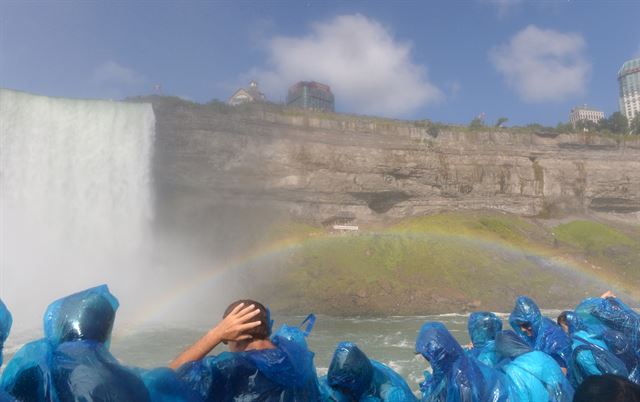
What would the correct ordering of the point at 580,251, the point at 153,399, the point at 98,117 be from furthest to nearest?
the point at 580,251 < the point at 98,117 < the point at 153,399

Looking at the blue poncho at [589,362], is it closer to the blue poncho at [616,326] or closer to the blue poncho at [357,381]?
the blue poncho at [616,326]

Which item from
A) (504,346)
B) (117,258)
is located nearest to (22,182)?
(117,258)

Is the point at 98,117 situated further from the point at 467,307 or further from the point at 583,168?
the point at 583,168

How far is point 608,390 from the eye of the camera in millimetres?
1986

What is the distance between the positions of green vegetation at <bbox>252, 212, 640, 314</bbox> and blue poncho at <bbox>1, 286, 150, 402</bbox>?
29437 mm

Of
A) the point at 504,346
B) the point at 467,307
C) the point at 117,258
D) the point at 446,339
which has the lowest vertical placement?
the point at 467,307

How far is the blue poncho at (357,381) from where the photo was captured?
12.1ft

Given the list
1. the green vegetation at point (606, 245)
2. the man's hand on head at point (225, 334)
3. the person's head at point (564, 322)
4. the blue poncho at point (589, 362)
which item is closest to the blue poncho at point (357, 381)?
the man's hand on head at point (225, 334)

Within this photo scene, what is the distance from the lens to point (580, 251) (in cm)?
4447

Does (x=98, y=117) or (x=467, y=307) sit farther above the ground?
(x=98, y=117)

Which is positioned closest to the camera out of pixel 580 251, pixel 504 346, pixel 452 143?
pixel 504 346

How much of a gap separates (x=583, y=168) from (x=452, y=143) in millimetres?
16050

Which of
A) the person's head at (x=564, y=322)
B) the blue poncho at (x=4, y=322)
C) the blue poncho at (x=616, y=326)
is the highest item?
the blue poncho at (x=4, y=322)

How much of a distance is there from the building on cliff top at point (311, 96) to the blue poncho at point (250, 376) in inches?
4306
